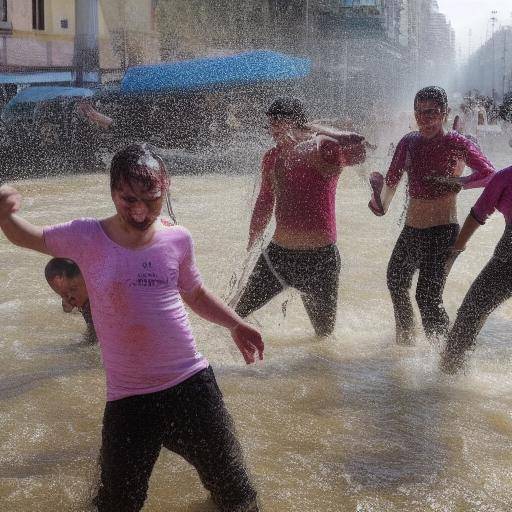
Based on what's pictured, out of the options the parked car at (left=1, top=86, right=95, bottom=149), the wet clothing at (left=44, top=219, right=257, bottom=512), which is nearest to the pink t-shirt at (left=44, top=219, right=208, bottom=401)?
the wet clothing at (left=44, top=219, right=257, bottom=512)

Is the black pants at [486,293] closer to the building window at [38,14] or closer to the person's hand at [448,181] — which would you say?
the person's hand at [448,181]

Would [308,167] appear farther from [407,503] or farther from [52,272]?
[407,503]

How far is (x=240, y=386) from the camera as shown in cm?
468

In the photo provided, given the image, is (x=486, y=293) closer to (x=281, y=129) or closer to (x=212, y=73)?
(x=281, y=129)

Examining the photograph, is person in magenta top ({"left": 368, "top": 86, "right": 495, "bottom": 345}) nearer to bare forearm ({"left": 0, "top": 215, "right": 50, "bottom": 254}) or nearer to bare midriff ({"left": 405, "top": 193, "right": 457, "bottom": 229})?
bare midriff ({"left": 405, "top": 193, "right": 457, "bottom": 229})

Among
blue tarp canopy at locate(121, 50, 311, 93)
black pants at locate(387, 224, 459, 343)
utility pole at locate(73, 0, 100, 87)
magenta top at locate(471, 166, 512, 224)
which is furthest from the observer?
utility pole at locate(73, 0, 100, 87)

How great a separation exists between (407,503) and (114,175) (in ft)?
6.29

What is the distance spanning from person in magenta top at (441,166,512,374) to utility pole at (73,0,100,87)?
75.7 ft

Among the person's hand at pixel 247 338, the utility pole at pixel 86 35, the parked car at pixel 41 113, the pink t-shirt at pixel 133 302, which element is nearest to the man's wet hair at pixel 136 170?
the pink t-shirt at pixel 133 302

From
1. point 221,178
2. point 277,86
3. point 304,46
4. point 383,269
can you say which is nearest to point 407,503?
point 383,269

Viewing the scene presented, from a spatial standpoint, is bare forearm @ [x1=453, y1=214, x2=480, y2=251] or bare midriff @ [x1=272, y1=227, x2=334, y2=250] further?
bare midriff @ [x1=272, y1=227, x2=334, y2=250]

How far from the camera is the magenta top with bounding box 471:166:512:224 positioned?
13.6 ft

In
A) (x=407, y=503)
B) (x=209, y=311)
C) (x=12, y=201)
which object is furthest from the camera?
(x=407, y=503)

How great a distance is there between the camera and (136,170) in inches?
97.7
